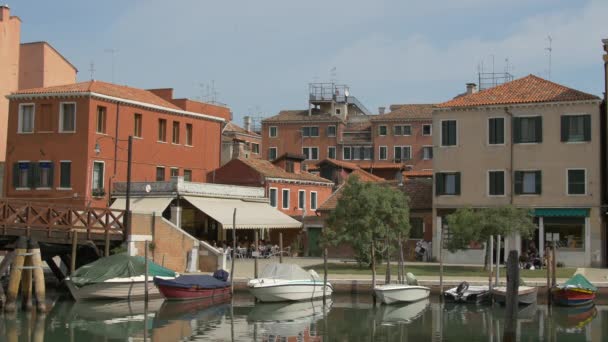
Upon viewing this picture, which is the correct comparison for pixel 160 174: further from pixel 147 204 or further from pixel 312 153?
pixel 312 153

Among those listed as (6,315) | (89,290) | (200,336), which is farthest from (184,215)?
(200,336)

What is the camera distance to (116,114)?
47.9m

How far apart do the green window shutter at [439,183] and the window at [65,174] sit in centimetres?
1901

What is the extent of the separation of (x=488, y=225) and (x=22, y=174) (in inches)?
966

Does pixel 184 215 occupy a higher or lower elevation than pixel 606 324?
higher

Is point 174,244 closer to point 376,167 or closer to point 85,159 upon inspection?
point 85,159

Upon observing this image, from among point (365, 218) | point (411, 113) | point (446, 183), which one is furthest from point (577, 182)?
point (411, 113)

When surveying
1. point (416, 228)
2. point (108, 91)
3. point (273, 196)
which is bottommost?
point (416, 228)

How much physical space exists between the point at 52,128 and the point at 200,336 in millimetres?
23586

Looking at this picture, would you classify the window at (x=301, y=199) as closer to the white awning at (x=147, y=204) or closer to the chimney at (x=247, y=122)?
the white awning at (x=147, y=204)

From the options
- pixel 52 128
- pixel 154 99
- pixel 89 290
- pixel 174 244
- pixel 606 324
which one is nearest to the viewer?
pixel 606 324

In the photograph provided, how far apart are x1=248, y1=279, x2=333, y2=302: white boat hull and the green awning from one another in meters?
14.2

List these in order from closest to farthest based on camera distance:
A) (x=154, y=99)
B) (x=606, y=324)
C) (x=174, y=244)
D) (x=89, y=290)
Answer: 1. (x=606, y=324)
2. (x=89, y=290)
3. (x=174, y=244)
4. (x=154, y=99)

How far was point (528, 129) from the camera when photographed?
147ft
